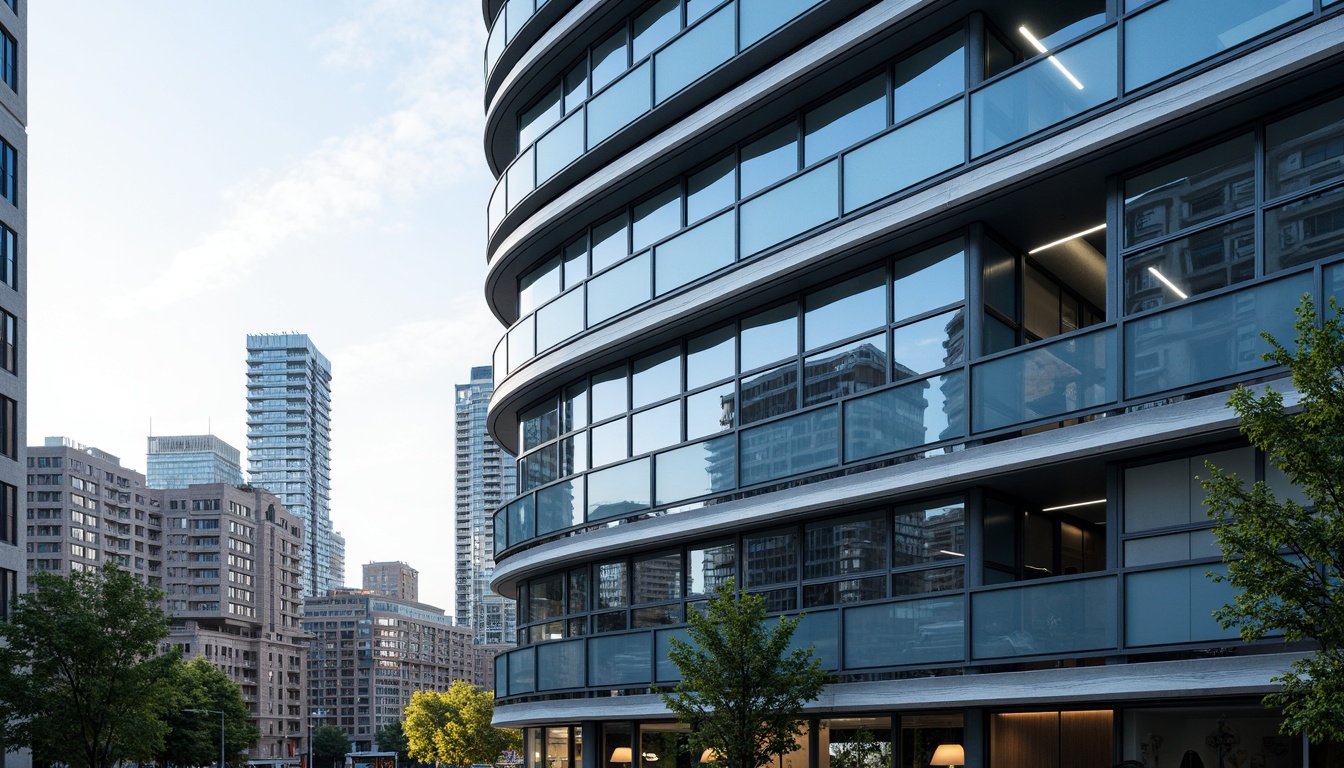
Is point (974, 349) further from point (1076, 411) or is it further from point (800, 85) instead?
point (800, 85)

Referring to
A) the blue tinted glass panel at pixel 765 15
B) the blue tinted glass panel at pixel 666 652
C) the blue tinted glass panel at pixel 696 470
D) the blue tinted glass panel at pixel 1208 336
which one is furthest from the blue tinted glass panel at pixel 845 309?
the blue tinted glass panel at pixel 666 652

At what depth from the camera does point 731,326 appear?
22.5 metres

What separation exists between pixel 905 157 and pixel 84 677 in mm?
26098

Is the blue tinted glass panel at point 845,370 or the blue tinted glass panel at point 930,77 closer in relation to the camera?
the blue tinted glass panel at point 930,77

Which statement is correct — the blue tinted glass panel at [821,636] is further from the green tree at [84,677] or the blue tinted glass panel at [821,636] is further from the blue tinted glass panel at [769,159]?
the green tree at [84,677]

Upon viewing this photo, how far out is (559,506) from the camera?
25.7 meters

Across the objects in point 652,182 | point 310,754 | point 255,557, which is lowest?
point 310,754

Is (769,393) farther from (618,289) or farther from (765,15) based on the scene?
(765,15)

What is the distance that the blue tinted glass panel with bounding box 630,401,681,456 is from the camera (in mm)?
23219

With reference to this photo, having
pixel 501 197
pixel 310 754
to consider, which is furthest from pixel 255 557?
pixel 501 197

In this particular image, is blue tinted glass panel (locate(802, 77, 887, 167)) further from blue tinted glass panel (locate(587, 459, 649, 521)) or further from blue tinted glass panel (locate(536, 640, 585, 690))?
blue tinted glass panel (locate(536, 640, 585, 690))

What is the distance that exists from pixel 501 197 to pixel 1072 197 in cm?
1510

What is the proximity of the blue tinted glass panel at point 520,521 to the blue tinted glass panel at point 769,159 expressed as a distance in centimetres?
869

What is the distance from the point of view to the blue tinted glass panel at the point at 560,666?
24.6m
